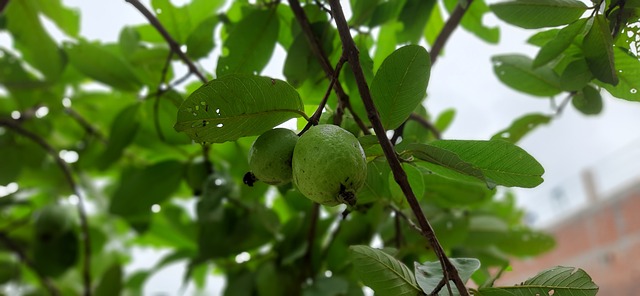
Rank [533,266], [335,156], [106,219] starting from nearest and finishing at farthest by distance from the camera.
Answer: [335,156], [106,219], [533,266]

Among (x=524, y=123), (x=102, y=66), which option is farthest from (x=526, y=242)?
(x=102, y=66)

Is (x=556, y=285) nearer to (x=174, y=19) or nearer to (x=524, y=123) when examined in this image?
(x=524, y=123)

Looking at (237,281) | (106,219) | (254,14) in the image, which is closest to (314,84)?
(254,14)

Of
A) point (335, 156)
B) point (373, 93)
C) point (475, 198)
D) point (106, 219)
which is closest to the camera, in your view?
point (335, 156)

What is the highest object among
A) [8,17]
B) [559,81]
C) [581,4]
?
[8,17]

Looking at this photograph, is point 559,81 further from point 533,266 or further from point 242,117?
point 533,266

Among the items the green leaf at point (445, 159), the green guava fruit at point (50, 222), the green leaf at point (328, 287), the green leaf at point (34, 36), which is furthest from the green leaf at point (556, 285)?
the green guava fruit at point (50, 222)
